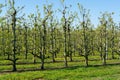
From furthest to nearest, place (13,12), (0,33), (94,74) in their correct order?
(0,33), (13,12), (94,74)

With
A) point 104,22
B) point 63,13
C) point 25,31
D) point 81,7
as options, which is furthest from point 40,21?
point 25,31

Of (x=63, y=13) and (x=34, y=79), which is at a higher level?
(x=63, y=13)

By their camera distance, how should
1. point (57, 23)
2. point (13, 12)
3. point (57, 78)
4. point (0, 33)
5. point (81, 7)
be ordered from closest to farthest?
point (57, 78) < point (13, 12) < point (81, 7) < point (0, 33) < point (57, 23)

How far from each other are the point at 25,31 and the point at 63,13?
25.6 m

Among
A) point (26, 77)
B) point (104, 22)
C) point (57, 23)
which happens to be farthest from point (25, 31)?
point (26, 77)

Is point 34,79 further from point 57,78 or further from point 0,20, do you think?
point 0,20

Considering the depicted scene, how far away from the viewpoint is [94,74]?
39.4 metres

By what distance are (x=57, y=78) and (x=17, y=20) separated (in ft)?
62.6

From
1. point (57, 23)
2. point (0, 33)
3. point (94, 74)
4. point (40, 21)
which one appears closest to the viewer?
point (94, 74)

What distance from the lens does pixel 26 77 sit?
125 feet

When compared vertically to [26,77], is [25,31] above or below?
above

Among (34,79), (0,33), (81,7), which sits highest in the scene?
(81,7)

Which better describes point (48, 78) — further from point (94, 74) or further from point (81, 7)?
point (81, 7)

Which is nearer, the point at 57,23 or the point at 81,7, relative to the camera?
the point at 81,7
